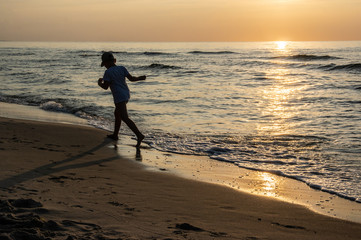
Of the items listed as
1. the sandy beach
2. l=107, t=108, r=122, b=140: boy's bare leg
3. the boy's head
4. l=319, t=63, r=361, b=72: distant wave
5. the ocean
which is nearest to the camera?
the sandy beach

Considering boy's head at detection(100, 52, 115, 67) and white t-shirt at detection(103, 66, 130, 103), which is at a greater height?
boy's head at detection(100, 52, 115, 67)

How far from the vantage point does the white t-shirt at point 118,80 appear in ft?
25.4

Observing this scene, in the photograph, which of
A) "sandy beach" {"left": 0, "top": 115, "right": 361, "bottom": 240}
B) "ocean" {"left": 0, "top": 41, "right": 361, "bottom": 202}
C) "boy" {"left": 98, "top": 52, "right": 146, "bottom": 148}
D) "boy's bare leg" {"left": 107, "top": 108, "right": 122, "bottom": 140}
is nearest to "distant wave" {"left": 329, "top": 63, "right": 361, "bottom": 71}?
"ocean" {"left": 0, "top": 41, "right": 361, "bottom": 202}

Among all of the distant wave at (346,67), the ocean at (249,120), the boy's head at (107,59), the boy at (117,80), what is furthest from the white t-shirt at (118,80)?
the distant wave at (346,67)

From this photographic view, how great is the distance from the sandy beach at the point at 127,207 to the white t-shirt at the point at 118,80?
178 centimetres

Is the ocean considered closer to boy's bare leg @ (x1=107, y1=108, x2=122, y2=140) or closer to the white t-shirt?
boy's bare leg @ (x1=107, y1=108, x2=122, y2=140)

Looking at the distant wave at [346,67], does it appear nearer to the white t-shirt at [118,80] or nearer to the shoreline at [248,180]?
the shoreline at [248,180]

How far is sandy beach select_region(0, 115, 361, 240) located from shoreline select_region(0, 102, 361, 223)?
0.22m

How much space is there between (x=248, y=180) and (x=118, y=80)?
10.6ft

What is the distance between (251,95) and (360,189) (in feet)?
35.8

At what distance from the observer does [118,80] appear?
7809mm

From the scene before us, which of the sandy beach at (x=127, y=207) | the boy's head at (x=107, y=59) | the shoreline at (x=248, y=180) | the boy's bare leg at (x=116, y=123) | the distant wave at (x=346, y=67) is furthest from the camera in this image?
the distant wave at (x=346, y=67)

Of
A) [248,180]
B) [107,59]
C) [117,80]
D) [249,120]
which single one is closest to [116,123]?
[117,80]

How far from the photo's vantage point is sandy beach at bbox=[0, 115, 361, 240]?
139 inches
